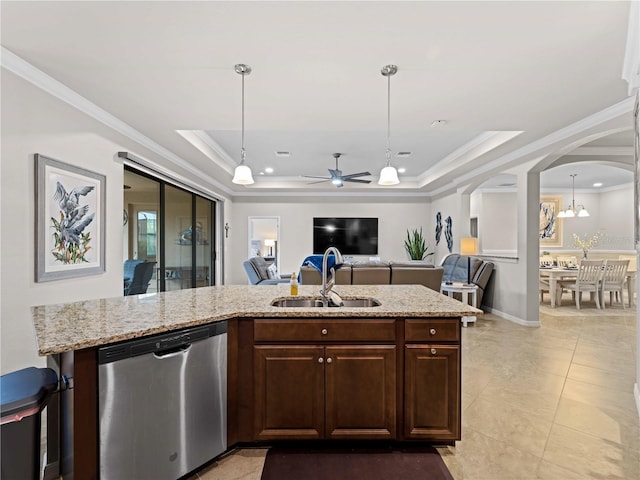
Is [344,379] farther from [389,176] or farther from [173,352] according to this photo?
[389,176]

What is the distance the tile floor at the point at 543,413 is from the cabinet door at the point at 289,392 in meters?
0.25

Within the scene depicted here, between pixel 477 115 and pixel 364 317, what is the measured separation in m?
2.50

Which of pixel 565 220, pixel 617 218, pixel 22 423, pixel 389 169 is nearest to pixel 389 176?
pixel 389 169

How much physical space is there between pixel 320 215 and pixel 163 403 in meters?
6.88

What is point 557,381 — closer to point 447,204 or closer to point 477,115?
point 477,115

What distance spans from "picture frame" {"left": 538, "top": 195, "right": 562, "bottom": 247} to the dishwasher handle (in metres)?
9.65

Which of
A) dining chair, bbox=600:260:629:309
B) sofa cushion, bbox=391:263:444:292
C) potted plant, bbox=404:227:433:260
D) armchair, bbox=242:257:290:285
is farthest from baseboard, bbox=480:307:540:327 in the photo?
armchair, bbox=242:257:290:285

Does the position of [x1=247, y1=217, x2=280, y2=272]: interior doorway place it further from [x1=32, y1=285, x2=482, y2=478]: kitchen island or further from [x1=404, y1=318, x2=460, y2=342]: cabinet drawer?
[x1=404, y1=318, x2=460, y2=342]: cabinet drawer

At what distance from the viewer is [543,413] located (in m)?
2.35

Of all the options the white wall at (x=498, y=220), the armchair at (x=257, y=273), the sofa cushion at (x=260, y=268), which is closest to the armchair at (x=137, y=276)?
the armchair at (x=257, y=273)

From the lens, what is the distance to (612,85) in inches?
103

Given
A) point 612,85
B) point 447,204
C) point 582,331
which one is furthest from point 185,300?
point 447,204

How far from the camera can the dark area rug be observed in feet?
5.71

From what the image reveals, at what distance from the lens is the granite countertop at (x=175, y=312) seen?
1.42 m
